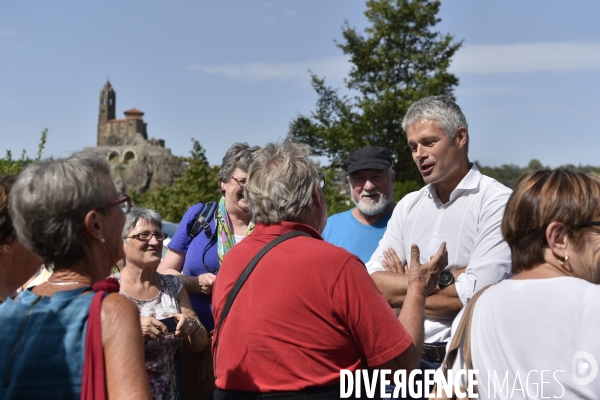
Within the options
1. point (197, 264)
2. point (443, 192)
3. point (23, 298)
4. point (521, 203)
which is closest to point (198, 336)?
point (197, 264)

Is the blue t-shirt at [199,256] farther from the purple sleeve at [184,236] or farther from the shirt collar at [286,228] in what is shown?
the shirt collar at [286,228]

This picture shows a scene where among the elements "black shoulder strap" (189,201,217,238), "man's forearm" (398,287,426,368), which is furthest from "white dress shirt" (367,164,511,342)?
"black shoulder strap" (189,201,217,238)

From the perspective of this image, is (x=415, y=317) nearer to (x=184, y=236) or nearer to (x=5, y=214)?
(x=5, y=214)

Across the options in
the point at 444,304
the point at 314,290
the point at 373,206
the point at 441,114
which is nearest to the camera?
the point at 314,290

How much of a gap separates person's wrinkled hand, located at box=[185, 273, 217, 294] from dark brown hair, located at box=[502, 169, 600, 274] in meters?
2.45

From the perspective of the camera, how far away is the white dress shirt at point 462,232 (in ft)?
11.5

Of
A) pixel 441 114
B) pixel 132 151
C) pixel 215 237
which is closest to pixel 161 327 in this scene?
pixel 215 237

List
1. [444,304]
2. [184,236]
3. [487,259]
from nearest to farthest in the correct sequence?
[487,259] → [444,304] → [184,236]

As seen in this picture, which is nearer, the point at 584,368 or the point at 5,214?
the point at 584,368

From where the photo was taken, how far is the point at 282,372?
2.62 m

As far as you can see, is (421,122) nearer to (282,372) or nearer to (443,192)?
(443,192)

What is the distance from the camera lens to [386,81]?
26234 millimetres

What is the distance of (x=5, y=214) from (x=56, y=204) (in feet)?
2.80

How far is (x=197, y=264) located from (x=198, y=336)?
0.59 meters
